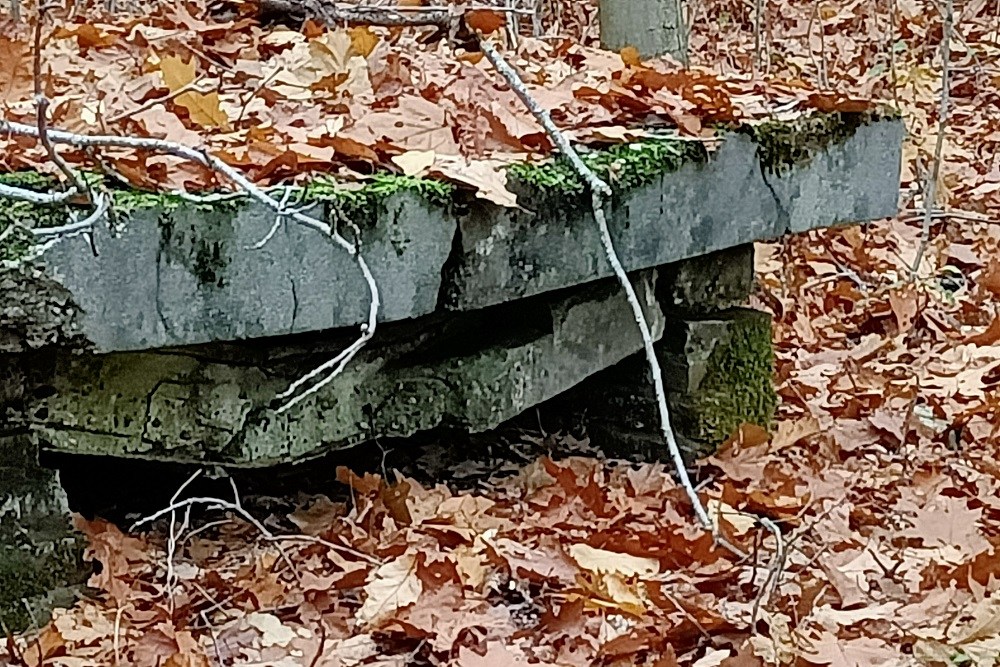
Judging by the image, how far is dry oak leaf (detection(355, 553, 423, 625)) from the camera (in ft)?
7.04

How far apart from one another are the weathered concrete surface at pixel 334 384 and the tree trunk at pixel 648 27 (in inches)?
69.0

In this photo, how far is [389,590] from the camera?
7.19ft

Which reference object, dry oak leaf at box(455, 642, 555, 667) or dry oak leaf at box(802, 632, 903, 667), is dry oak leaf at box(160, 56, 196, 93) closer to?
dry oak leaf at box(455, 642, 555, 667)

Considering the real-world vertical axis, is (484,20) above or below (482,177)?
above

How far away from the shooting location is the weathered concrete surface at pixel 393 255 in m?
1.98

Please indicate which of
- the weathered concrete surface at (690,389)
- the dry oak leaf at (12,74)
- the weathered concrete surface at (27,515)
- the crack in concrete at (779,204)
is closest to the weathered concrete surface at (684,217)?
the crack in concrete at (779,204)

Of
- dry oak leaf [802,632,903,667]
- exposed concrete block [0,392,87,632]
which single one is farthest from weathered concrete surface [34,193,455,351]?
dry oak leaf [802,632,903,667]

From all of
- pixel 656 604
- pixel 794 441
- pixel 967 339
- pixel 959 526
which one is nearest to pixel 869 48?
pixel 967 339

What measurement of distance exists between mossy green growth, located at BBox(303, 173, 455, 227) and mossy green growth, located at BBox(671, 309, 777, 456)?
1.12 metres

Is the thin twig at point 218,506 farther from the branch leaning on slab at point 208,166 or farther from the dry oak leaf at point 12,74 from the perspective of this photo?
the dry oak leaf at point 12,74

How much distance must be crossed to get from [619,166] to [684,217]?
233 mm

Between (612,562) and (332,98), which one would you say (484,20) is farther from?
(612,562)

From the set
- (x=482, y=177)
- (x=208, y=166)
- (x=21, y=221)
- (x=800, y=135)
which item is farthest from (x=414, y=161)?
(x=800, y=135)

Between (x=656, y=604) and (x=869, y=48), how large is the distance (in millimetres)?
6160
